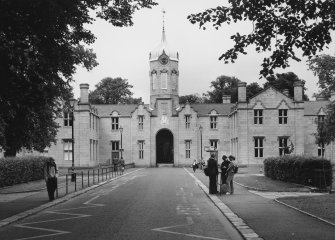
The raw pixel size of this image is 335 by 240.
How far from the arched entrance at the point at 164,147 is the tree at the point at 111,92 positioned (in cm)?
2816

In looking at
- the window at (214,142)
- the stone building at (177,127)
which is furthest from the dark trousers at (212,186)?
the window at (214,142)

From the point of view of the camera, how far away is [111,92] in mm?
106000

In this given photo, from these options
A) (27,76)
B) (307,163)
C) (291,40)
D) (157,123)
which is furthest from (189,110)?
(291,40)

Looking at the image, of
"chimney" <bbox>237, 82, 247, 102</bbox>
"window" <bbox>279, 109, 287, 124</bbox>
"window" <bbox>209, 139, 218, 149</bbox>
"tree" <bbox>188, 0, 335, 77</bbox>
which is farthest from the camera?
"window" <bbox>209, 139, 218, 149</bbox>

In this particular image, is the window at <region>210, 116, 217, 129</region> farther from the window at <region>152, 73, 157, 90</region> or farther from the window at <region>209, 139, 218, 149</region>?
the window at <region>152, 73, 157, 90</region>

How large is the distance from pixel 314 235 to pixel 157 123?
213 feet

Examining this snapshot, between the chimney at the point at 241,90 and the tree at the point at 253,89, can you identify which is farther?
the tree at the point at 253,89

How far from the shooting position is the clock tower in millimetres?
80750

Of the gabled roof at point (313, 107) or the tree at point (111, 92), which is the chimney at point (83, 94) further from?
the tree at point (111, 92)

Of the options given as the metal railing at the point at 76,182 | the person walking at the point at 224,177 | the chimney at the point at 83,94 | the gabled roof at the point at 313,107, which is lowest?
the metal railing at the point at 76,182

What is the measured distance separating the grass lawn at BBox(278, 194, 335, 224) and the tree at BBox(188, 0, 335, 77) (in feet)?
14.2

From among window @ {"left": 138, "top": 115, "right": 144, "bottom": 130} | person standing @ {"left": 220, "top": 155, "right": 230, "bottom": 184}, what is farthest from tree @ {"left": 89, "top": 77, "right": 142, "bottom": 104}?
person standing @ {"left": 220, "top": 155, "right": 230, "bottom": 184}

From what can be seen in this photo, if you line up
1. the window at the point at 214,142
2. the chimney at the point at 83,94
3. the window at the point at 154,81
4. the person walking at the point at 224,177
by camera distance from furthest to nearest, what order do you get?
the window at the point at 154,81
the window at the point at 214,142
the chimney at the point at 83,94
the person walking at the point at 224,177

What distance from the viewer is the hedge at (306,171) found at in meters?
25.3
